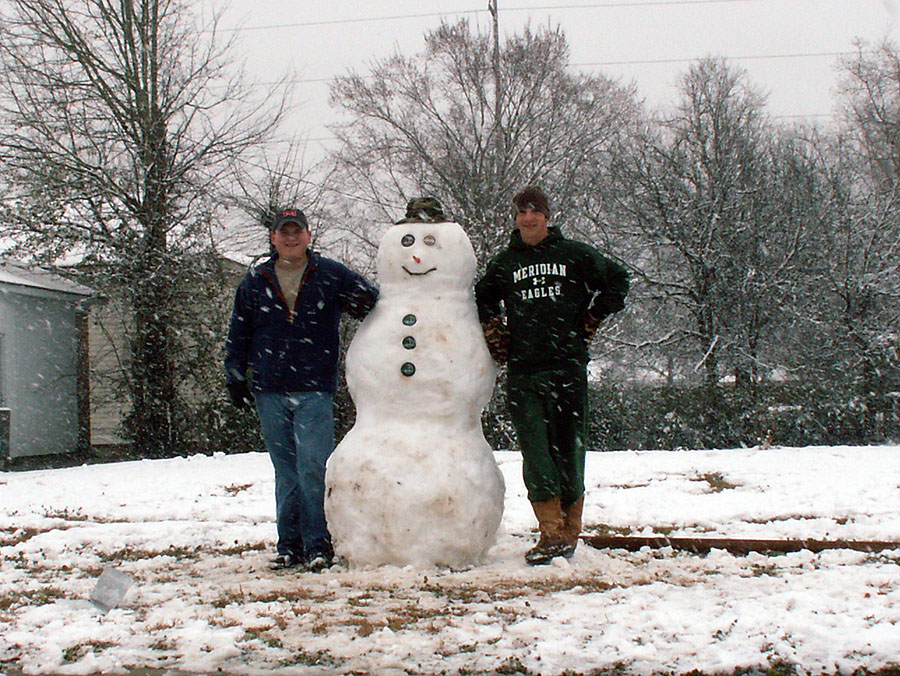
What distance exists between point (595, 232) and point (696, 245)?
2164 millimetres

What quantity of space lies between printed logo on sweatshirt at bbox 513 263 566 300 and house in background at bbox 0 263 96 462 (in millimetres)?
11868

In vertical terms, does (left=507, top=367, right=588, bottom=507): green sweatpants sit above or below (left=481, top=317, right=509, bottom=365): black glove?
below

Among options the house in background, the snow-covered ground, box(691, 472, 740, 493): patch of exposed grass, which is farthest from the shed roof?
box(691, 472, 740, 493): patch of exposed grass

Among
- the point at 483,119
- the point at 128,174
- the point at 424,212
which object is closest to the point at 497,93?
the point at 483,119

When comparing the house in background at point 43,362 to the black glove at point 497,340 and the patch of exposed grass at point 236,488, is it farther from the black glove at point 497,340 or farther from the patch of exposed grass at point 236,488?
the black glove at point 497,340

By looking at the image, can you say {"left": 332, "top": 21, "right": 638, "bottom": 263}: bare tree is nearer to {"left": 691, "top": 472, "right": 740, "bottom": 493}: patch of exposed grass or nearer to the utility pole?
the utility pole

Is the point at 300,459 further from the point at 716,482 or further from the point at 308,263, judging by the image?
the point at 716,482

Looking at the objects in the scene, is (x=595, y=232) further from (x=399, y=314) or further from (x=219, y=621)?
(x=219, y=621)

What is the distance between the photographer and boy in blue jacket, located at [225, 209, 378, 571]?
483cm

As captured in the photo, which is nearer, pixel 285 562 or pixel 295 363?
pixel 285 562

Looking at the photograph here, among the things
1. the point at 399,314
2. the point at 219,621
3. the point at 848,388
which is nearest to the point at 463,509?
the point at 399,314

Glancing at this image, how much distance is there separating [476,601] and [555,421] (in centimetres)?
Answer: 133

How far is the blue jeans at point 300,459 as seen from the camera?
4.82m

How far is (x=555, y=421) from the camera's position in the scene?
15.9 ft
